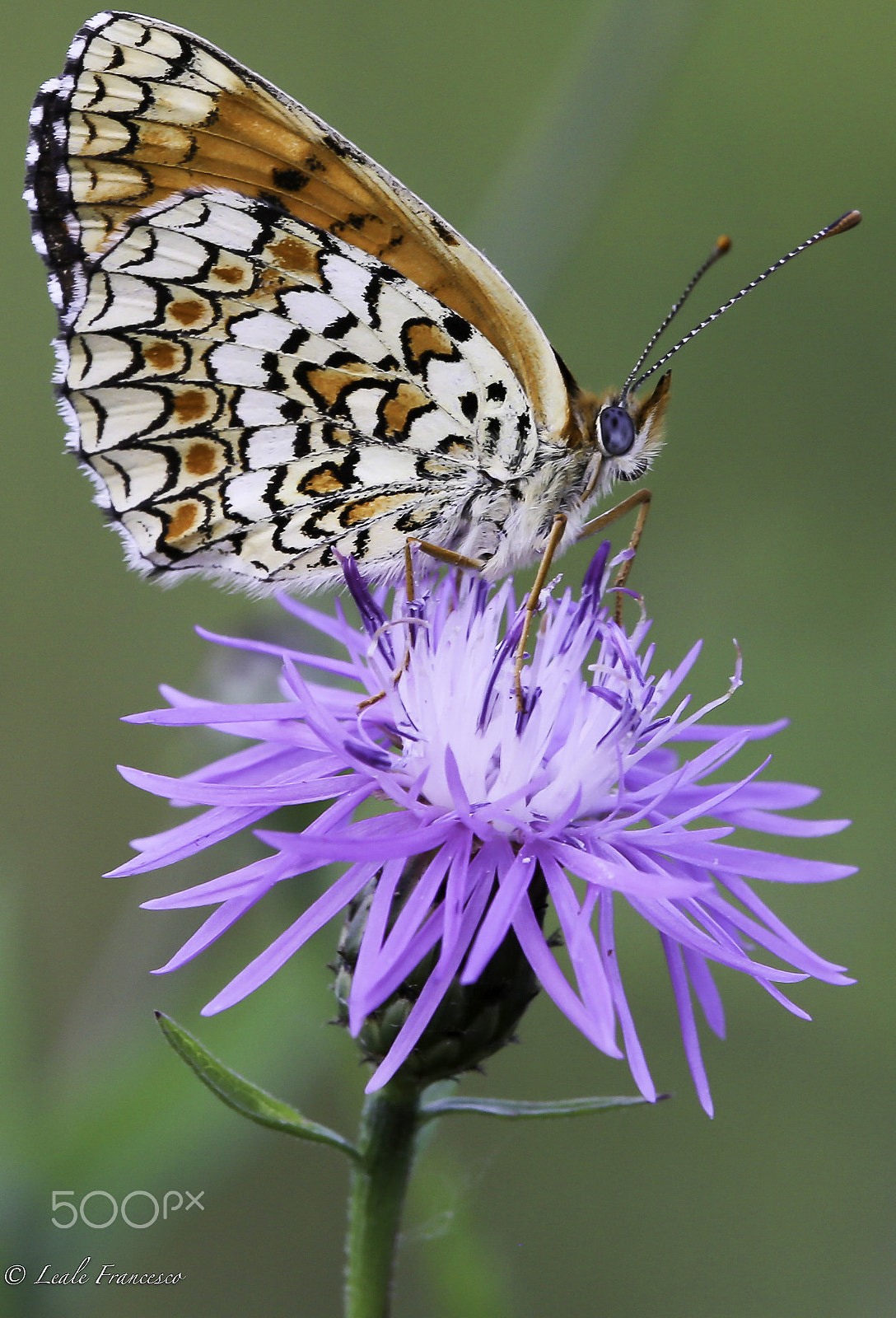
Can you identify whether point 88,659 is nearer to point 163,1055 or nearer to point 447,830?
point 163,1055

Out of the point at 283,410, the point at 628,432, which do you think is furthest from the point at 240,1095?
the point at 628,432

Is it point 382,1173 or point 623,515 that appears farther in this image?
point 623,515

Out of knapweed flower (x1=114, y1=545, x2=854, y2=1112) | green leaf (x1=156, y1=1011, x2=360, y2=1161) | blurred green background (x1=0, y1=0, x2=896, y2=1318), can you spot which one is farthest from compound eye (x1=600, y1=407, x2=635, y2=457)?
green leaf (x1=156, y1=1011, x2=360, y2=1161)

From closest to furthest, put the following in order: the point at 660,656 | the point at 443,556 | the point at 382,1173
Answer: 1. the point at 382,1173
2. the point at 443,556
3. the point at 660,656

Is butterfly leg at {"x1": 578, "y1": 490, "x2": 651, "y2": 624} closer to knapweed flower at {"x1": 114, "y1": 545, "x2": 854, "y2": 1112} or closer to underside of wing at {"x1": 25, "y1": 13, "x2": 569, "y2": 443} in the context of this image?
knapweed flower at {"x1": 114, "y1": 545, "x2": 854, "y2": 1112}

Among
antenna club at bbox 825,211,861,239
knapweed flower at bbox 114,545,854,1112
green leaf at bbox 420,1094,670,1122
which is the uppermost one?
antenna club at bbox 825,211,861,239

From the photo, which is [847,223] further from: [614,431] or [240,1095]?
[240,1095]

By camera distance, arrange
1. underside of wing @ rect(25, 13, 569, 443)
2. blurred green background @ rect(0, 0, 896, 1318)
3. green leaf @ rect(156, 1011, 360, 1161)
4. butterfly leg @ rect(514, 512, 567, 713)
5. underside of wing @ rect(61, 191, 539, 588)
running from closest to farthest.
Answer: green leaf @ rect(156, 1011, 360, 1161) < butterfly leg @ rect(514, 512, 567, 713) < underside of wing @ rect(25, 13, 569, 443) < underside of wing @ rect(61, 191, 539, 588) < blurred green background @ rect(0, 0, 896, 1318)
